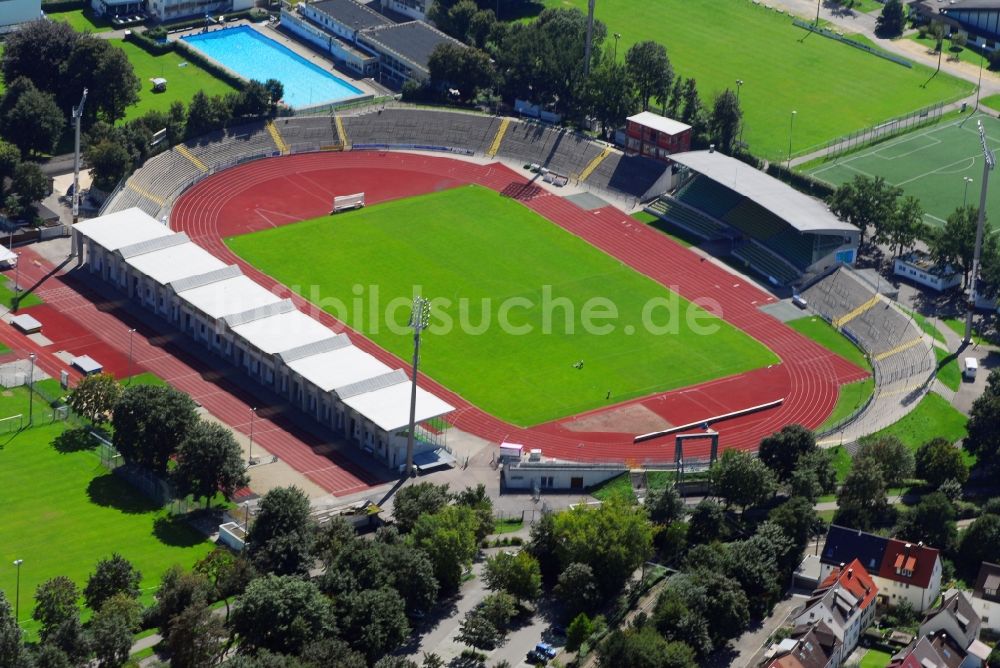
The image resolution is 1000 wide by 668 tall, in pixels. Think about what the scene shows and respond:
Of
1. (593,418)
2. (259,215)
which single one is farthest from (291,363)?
(259,215)

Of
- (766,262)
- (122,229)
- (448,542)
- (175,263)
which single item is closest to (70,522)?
(448,542)

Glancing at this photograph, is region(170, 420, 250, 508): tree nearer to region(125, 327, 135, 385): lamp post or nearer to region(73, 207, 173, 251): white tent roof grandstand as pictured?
region(125, 327, 135, 385): lamp post

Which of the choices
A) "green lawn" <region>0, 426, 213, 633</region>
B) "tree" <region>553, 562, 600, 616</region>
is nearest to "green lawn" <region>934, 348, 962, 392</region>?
"tree" <region>553, 562, 600, 616</region>

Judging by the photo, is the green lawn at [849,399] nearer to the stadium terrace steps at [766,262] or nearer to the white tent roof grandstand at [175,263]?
the stadium terrace steps at [766,262]

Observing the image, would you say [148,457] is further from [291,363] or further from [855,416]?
[855,416]

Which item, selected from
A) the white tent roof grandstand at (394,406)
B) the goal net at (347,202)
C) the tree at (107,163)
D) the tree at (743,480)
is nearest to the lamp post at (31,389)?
the white tent roof grandstand at (394,406)

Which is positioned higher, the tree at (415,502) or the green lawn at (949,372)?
the green lawn at (949,372)

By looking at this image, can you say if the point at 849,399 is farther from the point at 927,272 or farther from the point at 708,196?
the point at 708,196
